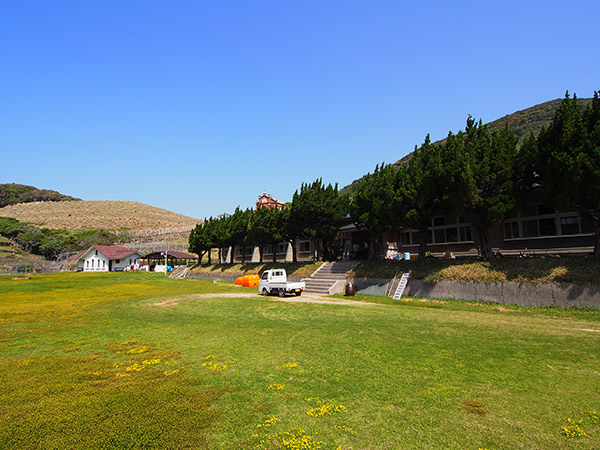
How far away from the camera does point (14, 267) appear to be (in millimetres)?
52156

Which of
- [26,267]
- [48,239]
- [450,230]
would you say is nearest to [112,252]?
[26,267]

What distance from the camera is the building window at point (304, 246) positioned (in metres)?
37.3

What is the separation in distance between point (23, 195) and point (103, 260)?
119 m

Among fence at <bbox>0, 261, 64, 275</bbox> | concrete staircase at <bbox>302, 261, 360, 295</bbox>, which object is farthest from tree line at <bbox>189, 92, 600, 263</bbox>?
fence at <bbox>0, 261, 64, 275</bbox>

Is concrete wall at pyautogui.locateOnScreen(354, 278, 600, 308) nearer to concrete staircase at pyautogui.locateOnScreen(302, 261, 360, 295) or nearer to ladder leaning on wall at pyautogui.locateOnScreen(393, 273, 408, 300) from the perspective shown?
ladder leaning on wall at pyautogui.locateOnScreen(393, 273, 408, 300)

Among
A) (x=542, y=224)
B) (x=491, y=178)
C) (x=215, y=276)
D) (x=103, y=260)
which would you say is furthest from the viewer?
(x=103, y=260)

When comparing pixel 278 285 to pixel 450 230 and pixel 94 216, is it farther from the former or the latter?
pixel 94 216

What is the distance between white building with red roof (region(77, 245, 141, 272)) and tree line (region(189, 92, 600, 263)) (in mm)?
48035

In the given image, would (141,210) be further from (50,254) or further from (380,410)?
(380,410)

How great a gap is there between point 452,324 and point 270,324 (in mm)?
5922

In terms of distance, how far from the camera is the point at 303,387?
536 centimetres

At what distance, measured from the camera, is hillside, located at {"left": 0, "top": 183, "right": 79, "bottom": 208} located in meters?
139

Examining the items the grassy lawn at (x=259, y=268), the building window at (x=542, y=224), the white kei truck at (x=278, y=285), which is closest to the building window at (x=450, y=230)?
the building window at (x=542, y=224)

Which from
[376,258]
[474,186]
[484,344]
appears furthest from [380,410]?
[376,258]
